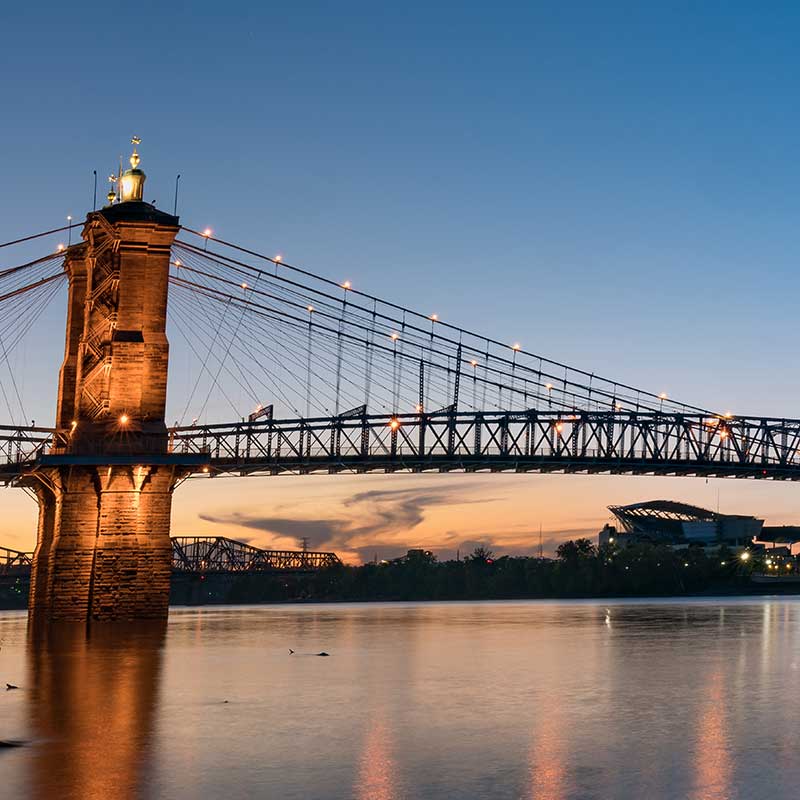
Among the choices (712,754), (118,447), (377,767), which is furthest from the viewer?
(118,447)

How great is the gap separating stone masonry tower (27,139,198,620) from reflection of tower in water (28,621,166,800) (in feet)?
51.3

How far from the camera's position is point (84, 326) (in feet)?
225

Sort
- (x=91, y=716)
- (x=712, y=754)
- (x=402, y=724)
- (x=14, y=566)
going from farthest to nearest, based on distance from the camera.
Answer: (x=14, y=566)
(x=91, y=716)
(x=402, y=724)
(x=712, y=754)

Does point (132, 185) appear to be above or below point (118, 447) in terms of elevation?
above

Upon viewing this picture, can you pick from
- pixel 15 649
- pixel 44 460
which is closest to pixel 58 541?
pixel 44 460

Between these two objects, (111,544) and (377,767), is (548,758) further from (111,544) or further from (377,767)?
(111,544)

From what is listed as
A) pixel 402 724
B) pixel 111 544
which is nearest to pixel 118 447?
pixel 111 544

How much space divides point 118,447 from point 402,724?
4335cm

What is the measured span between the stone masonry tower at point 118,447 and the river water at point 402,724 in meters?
18.1

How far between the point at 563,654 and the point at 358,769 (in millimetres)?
27216

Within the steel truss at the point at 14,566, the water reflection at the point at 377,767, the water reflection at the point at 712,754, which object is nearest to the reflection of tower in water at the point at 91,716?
the water reflection at the point at 377,767

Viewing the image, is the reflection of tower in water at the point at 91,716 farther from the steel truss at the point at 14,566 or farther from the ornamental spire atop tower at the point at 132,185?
the steel truss at the point at 14,566

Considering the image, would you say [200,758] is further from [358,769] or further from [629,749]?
[629,749]

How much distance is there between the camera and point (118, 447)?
64.1 metres
